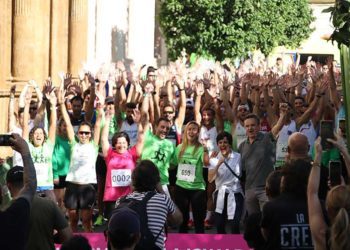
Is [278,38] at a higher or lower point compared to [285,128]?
higher

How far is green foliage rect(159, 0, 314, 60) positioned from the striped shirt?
89.1 ft

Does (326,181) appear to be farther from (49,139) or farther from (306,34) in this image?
(306,34)

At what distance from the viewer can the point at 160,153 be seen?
1546cm

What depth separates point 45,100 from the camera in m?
17.2

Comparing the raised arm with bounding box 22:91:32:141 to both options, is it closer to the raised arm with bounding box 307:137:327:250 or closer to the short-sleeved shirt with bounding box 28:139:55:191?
the short-sleeved shirt with bounding box 28:139:55:191

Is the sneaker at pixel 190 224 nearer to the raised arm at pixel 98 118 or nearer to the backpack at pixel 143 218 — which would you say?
the raised arm at pixel 98 118

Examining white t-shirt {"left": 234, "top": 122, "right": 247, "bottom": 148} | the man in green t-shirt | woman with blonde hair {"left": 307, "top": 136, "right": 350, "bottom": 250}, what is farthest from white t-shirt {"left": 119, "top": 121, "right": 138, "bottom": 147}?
woman with blonde hair {"left": 307, "top": 136, "right": 350, "bottom": 250}

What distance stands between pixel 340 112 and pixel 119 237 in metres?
8.42

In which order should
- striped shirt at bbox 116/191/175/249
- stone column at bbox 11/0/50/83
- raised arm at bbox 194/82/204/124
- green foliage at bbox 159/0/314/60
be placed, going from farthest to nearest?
green foliage at bbox 159/0/314/60, stone column at bbox 11/0/50/83, raised arm at bbox 194/82/204/124, striped shirt at bbox 116/191/175/249

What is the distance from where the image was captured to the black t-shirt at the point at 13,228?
24.0 feet

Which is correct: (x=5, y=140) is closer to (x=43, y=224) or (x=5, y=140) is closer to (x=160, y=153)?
(x=43, y=224)

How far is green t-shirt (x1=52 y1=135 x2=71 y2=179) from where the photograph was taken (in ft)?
52.9

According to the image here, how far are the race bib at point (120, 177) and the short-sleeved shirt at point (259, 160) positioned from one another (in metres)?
1.45

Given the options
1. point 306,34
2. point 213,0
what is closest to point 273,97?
point 213,0
